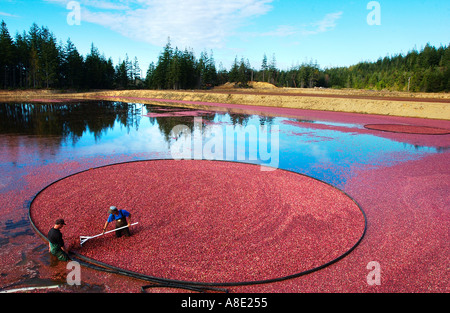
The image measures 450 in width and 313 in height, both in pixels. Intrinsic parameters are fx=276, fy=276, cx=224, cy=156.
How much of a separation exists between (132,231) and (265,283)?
353 centimetres

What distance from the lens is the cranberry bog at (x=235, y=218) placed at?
535cm

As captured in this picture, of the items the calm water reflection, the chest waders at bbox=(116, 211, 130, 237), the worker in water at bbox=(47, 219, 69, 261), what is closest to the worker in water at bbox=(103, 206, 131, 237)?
the chest waders at bbox=(116, 211, 130, 237)

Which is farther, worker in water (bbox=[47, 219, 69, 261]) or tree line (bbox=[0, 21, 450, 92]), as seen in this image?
tree line (bbox=[0, 21, 450, 92])

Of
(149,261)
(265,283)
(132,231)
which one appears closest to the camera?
(265,283)

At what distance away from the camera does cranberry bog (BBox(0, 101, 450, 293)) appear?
211 inches

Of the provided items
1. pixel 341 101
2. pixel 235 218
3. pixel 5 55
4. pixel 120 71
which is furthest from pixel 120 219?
pixel 120 71

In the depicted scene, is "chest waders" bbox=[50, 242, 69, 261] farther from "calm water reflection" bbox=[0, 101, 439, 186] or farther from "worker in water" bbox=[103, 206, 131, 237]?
"calm water reflection" bbox=[0, 101, 439, 186]

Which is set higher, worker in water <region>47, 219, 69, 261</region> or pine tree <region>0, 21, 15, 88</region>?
pine tree <region>0, 21, 15, 88</region>

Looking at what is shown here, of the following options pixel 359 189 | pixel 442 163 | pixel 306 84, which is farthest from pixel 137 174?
pixel 306 84

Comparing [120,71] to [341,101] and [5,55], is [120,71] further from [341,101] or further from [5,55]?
[341,101]

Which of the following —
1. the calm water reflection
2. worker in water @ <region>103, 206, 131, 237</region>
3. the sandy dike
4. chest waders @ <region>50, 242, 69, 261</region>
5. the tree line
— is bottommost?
chest waders @ <region>50, 242, 69, 261</region>
